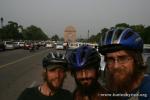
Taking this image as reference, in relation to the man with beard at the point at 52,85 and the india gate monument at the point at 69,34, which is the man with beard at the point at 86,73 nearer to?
the man with beard at the point at 52,85

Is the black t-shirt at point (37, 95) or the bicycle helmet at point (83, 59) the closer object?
the bicycle helmet at point (83, 59)

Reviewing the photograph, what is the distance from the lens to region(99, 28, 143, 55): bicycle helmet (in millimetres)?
2447

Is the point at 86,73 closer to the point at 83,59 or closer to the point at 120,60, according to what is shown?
the point at 83,59

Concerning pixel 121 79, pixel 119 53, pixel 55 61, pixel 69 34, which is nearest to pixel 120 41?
pixel 119 53

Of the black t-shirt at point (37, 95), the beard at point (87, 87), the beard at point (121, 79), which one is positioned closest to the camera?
the beard at point (121, 79)

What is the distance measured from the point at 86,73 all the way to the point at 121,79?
526mm

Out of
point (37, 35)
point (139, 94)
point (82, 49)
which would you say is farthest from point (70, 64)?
point (37, 35)

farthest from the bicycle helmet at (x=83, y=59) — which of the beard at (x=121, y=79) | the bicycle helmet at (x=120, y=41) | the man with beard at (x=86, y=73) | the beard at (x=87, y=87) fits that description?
the beard at (x=121, y=79)

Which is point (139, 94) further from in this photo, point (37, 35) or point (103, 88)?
point (37, 35)

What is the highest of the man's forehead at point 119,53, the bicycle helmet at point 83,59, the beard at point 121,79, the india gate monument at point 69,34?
the man's forehead at point 119,53

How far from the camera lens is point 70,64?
9.70ft

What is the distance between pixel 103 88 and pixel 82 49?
392 millimetres

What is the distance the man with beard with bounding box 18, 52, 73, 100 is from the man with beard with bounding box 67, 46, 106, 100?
13.7 inches

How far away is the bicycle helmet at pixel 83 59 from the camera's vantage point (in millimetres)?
2828
